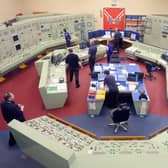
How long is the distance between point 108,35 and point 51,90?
224 inches

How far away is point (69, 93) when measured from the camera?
815cm

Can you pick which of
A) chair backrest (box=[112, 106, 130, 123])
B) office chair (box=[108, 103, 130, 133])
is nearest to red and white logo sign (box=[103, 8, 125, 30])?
office chair (box=[108, 103, 130, 133])

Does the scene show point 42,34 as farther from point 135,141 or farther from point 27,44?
point 135,141

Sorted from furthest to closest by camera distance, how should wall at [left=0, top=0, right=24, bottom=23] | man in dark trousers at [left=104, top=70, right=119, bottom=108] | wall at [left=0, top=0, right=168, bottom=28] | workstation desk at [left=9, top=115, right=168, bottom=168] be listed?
wall at [left=0, top=0, right=168, bottom=28] < wall at [left=0, top=0, right=24, bottom=23] < man in dark trousers at [left=104, top=70, right=119, bottom=108] < workstation desk at [left=9, top=115, right=168, bottom=168]

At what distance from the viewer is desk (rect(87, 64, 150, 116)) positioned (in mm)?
6805

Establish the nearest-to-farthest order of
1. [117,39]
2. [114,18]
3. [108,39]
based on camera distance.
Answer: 1. [117,39]
2. [108,39]
3. [114,18]

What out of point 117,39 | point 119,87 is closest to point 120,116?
point 119,87

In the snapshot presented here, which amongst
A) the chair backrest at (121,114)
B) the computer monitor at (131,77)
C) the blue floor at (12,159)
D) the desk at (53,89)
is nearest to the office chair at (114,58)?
the computer monitor at (131,77)

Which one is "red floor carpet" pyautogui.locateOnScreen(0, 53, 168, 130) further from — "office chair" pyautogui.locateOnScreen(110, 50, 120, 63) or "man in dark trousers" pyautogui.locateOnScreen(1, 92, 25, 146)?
"man in dark trousers" pyautogui.locateOnScreen(1, 92, 25, 146)

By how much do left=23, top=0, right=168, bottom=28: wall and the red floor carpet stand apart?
3.75 meters

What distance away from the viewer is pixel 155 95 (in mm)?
7906

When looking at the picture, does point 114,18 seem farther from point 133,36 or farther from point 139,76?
point 139,76

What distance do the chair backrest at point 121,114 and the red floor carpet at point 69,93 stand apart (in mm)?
1362

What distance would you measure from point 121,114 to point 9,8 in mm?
8252
